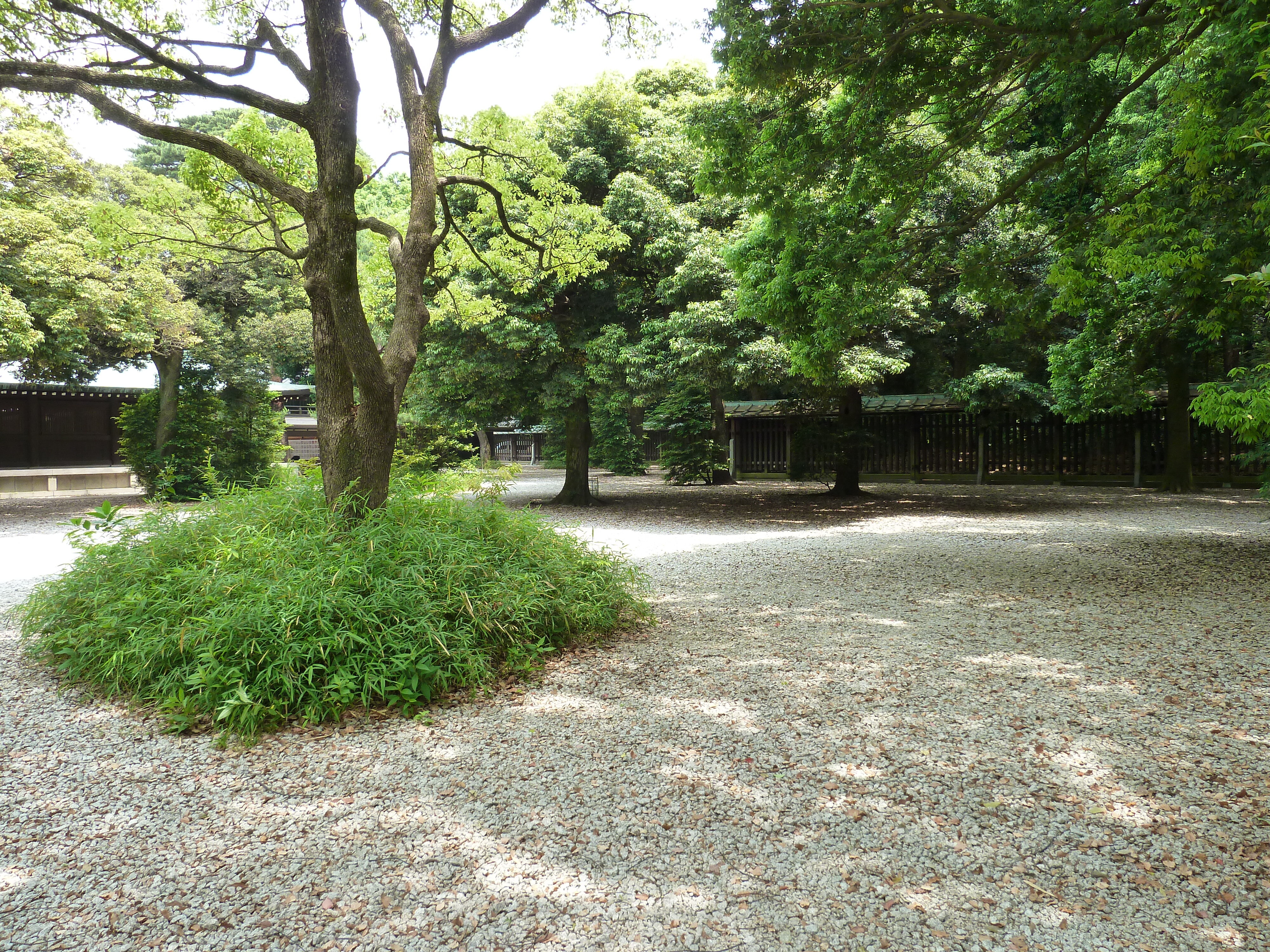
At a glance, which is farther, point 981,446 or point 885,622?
point 981,446

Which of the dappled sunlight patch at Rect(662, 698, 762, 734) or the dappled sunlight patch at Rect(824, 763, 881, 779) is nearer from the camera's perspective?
the dappled sunlight patch at Rect(824, 763, 881, 779)

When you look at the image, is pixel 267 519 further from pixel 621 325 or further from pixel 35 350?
pixel 35 350

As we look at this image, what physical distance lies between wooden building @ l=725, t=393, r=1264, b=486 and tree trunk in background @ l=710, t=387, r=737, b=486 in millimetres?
178

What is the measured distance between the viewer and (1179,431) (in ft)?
45.5

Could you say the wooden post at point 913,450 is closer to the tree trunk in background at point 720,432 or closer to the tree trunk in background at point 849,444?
the tree trunk in background at point 849,444

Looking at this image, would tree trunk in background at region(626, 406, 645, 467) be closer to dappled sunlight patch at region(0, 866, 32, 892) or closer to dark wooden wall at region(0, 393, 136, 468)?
dark wooden wall at region(0, 393, 136, 468)

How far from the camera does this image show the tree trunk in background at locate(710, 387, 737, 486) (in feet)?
59.5

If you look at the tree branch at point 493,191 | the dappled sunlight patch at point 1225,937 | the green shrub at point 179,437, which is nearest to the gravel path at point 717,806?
the dappled sunlight patch at point 1225,937

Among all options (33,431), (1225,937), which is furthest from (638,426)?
(1225,937)

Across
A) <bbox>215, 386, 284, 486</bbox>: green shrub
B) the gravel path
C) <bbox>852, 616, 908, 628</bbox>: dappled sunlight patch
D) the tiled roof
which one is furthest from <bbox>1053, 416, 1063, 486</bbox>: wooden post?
the tiled roof

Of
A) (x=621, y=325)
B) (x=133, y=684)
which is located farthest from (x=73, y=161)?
(x=133, y=684)

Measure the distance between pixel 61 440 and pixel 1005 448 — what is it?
2394 centimetres

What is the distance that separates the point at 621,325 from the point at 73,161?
1098 centimetres

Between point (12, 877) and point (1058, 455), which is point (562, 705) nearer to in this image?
point (12, 877)
